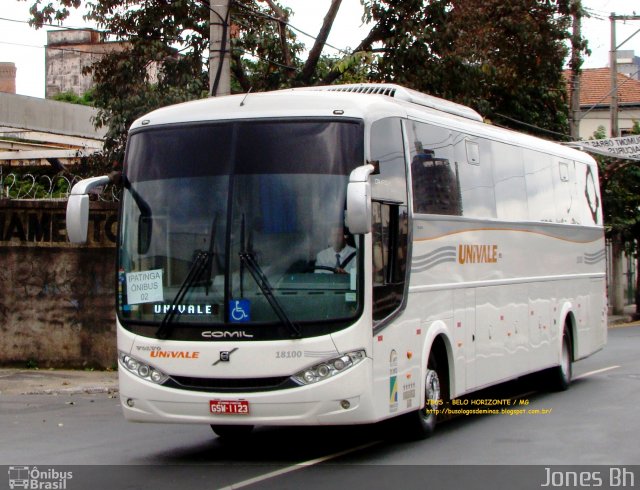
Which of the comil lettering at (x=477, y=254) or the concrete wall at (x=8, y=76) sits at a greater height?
the concrete wall at (x=8, y=76)

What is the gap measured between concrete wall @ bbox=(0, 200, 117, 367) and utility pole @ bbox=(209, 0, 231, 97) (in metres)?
3.15

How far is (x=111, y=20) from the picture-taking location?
2092cm

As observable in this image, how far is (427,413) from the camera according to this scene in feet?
36.2

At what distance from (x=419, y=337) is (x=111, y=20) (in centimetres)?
1249

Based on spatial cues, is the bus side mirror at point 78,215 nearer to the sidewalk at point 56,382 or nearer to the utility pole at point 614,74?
the sidewalk at point 56,382

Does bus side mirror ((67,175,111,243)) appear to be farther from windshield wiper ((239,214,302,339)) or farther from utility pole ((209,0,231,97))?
utility pole ((209,0,231,97))

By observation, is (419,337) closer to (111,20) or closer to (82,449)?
(82,449)

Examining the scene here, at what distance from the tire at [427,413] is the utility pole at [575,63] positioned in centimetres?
1197

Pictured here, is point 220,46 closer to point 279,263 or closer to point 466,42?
point 466,42

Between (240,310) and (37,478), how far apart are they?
86.7 inches

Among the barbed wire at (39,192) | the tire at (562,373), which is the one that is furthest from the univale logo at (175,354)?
Result: the barbed wire at (39,192)

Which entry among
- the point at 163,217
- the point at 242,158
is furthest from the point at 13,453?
the point at 242,158

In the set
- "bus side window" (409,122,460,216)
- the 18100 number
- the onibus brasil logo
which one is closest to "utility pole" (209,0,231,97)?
"bus side window" (409,122,460,216)

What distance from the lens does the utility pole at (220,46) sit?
1566cm
